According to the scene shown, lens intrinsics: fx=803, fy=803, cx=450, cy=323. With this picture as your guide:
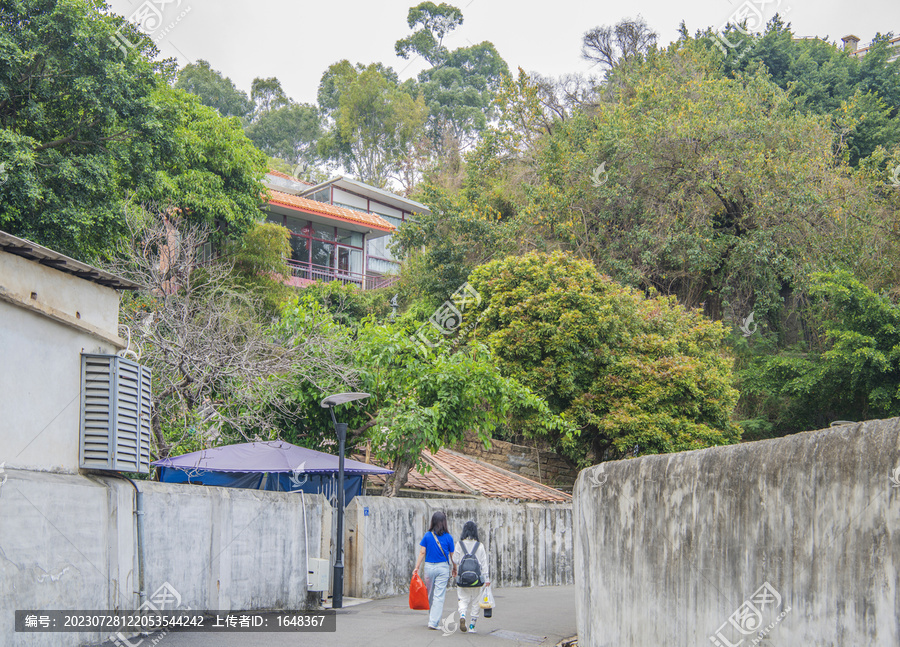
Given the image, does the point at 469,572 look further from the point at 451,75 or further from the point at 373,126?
the point at 451,75

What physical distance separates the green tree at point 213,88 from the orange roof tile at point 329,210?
19632 mm

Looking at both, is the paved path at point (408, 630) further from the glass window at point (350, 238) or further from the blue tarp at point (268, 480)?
the glass window at point (350, 238)

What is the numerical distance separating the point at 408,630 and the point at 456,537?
540 centimetres

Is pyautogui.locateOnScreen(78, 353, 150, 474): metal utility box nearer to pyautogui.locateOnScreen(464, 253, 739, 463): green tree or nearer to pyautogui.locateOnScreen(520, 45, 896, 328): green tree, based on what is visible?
pyautogui.locateOnScreen(464, 253, 739, 463): green tree

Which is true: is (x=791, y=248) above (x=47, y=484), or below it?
above

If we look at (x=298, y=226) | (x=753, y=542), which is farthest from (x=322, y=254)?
(x=753, y=542)

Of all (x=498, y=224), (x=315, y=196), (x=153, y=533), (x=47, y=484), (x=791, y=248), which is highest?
(x=315, y=196)

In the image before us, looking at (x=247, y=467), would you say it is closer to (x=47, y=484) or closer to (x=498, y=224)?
(x=47, y=484)

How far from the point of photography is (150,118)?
1703cm

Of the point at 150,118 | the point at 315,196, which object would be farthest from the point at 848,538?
the point at 315,196

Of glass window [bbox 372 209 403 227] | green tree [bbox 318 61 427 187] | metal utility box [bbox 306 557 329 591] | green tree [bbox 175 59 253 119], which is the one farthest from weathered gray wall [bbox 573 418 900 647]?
green tree [bbox 175 59 253 119]

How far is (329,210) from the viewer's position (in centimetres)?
3459

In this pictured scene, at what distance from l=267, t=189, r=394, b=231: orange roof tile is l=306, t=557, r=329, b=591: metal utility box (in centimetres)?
2254

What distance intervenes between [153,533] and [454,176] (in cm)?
3293
